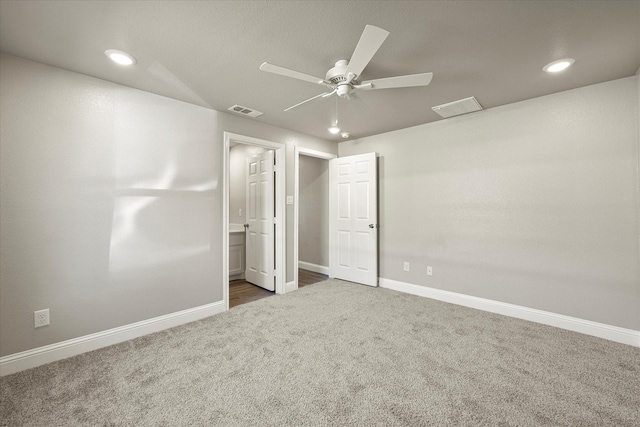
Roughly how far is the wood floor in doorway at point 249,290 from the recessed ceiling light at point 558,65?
3.93 meters

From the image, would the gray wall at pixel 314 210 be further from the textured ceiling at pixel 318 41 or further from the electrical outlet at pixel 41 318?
the electrical outlet at pixel 41 318

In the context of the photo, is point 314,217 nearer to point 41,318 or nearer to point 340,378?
point 340,378

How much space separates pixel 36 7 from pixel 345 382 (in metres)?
3.07

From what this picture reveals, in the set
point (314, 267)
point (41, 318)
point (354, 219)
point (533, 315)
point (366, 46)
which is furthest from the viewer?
point (314, 267)

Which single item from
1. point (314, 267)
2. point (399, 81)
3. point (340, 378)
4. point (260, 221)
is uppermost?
point (399, 81)

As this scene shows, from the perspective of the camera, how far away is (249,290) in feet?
13.9

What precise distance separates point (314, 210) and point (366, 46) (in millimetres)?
4092

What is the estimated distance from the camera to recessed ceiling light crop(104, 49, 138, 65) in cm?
207

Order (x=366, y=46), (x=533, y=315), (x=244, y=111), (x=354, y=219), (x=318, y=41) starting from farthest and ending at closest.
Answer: (x=354, y=219) < (x=244, y=111) < (x=533, y=315) < (x=318, y=41) < (x=366, y=46)

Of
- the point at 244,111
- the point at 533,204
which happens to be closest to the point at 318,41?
the point at 244,111

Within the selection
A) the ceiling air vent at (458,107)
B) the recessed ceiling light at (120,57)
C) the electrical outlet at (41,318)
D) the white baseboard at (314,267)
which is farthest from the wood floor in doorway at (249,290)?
the ceiling air vent at (458,107)

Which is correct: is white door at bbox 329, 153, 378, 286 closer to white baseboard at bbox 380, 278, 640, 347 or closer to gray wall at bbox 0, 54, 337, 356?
white baseboard at bbox 380, 278, 640, 347

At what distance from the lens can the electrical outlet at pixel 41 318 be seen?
7.27ft

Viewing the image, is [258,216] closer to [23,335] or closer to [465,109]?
[23,335]
